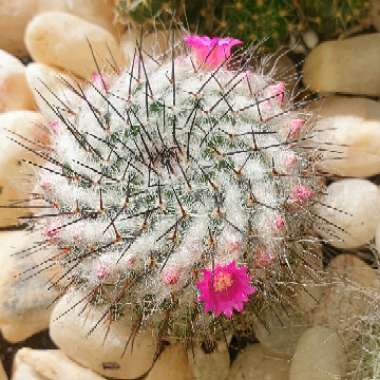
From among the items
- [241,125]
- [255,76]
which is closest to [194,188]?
[241,125]

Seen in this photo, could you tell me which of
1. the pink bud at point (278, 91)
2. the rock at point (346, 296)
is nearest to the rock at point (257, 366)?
the rock at point (346, 296)

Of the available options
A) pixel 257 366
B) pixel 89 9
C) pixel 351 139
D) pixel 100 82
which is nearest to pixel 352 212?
pixel 351 139

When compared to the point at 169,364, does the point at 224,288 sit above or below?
above

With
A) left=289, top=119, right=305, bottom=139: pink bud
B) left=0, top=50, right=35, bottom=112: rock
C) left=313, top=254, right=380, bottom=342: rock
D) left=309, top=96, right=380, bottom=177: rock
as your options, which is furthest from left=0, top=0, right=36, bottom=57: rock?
left=313, top=254, right=380, bottom=342: rock

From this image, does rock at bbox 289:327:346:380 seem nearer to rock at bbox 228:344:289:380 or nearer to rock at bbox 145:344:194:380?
rock at bbox 228:344:289:380

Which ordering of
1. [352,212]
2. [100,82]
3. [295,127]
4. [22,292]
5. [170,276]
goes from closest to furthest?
[170,276] < [295,127] < [100,82] < [352,212] < [22,292]

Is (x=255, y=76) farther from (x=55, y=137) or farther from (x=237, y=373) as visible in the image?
(x=237, y=373)

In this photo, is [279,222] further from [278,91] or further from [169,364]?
[169,364]
